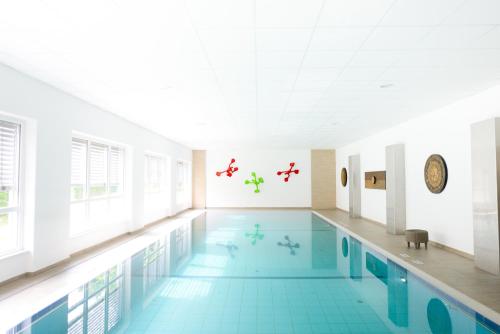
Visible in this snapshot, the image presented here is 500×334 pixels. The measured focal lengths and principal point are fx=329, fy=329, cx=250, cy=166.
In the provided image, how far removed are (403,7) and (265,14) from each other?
1165 mm

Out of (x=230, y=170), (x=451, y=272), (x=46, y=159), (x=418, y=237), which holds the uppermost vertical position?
(x=230, y=170)

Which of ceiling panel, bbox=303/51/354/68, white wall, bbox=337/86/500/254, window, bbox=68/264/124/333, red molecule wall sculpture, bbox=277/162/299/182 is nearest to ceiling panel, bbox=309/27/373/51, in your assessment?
ceiling panel, bbox=303/51/354/68

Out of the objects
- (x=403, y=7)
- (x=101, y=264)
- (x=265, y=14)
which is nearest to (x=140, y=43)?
(x=265, y=14)

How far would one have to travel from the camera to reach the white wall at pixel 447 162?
5621 millimetres

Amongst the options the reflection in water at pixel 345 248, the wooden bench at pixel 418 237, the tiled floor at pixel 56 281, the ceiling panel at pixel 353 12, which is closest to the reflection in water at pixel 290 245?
the reflection in water at pixel 345 248

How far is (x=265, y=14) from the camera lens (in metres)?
2.89

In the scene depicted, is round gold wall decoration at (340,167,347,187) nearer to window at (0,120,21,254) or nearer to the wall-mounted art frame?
the wall-mounted art frame

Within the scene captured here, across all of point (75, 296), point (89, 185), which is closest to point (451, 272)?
point (75, 296)

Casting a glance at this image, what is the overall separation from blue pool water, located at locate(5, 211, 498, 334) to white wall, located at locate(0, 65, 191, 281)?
1023mm

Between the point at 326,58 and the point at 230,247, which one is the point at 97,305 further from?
the point at 326,58

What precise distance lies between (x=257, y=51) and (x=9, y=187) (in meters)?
3.88

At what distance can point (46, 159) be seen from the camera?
5027 mm

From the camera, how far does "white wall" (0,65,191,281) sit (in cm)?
444

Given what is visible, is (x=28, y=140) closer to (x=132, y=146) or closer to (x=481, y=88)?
(x=132, y=146)
